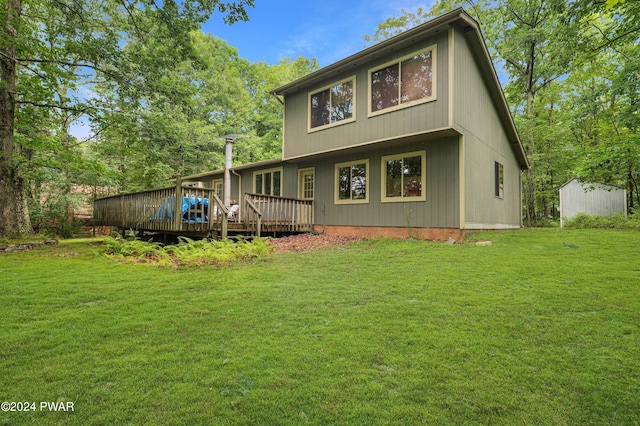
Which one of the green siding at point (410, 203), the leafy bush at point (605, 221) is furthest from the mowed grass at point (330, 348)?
the leafy bush at point (605, 221)

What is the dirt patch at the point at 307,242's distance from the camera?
27.0 ft

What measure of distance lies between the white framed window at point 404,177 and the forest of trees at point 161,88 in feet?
15.4

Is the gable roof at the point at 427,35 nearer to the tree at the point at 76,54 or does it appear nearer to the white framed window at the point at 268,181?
the tree at the point at 76,54

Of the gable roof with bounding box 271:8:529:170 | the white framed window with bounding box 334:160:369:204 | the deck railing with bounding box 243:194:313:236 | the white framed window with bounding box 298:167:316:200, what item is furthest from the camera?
the white framed window with bounding box 298:167:316:200

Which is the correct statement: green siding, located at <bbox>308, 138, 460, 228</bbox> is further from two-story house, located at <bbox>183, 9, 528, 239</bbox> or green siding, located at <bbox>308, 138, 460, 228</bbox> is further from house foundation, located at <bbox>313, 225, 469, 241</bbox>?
house foundation, located at <bbox>313, 225, 469, 241</bbox>

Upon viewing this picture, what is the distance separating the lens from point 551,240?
7.75 meters

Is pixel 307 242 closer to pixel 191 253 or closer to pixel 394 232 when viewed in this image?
pixel 394 232

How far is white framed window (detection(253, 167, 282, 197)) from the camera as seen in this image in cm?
1389

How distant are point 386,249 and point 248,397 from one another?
6.00 metres

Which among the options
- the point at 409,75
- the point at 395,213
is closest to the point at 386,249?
the point at 395,213

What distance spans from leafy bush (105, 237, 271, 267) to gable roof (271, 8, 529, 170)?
6.24 meters

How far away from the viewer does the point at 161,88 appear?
988cm

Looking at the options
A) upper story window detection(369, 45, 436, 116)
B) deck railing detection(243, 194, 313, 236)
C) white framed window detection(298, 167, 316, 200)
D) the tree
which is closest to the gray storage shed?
upper story window detection(369, 45, 436, 116)

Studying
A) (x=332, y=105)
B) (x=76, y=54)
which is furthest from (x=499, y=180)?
(x=76, y=54)
